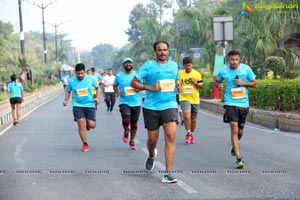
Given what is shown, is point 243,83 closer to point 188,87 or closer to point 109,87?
point 188,87

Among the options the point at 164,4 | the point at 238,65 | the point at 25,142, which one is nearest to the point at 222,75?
the point at 238,65

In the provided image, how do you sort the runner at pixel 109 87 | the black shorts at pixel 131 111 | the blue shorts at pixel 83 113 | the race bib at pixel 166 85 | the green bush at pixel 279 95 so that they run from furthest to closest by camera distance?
the runner at pixel 109 87 < the green bush at pixel 279 95 < the black shorts at pixel 131 111 < the blue shorts at pixel 83 113 < the race bib at pixel 166 85

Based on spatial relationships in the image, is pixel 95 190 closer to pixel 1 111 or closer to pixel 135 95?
pixel 135 95

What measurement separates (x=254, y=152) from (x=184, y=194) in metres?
4.30

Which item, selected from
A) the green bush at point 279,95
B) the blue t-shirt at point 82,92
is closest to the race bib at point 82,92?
the blue t-shirt at point 82,92

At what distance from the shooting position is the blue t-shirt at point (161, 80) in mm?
8031

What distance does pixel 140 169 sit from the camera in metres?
9.28

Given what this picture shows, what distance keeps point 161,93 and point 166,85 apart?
0.13m

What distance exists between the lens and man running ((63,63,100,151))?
38.6ft

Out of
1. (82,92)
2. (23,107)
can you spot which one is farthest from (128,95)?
(23,107)

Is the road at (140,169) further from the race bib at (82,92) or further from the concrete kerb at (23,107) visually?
the concrete kerb at (23,107)

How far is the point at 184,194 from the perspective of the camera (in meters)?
7.16

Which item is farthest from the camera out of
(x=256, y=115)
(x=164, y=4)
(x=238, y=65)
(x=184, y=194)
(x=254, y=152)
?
(x=164, y=4)

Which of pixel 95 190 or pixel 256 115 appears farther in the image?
pixel 256 115
